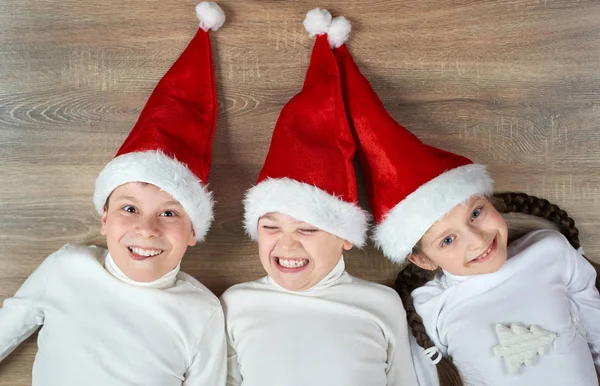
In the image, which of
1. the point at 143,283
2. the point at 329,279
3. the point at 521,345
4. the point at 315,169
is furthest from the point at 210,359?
the point at 521,345

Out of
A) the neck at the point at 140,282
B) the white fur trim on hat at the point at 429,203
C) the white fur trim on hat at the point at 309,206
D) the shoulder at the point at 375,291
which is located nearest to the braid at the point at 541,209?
the white fur trim on hat at the point at 429,203

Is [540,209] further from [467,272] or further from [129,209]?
[129,209]

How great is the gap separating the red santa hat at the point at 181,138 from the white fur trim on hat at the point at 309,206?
0.63 feet

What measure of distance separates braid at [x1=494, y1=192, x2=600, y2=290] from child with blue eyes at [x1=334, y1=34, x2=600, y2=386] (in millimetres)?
17

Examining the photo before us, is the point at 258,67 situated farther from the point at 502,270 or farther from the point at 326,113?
the point at 502,270

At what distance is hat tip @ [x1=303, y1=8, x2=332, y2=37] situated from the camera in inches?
66.9

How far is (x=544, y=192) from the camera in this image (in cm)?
180

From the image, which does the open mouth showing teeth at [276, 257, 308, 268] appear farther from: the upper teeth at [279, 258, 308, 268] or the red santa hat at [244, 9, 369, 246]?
the red santa hat at [244, 9, 369, 246]

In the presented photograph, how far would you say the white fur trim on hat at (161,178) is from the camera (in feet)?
4.75

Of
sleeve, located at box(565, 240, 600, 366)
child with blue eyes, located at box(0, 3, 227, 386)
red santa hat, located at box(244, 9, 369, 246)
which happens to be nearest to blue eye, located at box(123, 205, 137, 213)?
child with blue eyes, located at box(0, 3, 227, 386)

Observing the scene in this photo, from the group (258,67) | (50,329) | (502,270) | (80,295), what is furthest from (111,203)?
(502,270)

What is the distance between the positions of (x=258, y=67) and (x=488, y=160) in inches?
34.0

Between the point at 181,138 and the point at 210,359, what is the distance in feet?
2.22

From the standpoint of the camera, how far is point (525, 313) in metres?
1.59
